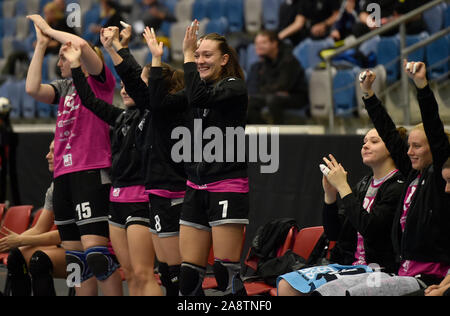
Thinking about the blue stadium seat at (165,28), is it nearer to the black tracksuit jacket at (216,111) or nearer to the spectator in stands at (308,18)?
the spectator in stands at (308,18)

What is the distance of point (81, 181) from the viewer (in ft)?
15.6

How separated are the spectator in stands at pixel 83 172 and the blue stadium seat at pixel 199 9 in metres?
4.94

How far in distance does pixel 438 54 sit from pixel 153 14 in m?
4.47

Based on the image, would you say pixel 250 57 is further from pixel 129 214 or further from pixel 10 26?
pixel 10 26

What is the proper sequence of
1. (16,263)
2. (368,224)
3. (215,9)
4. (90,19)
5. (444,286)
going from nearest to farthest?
(444,286) < (368,224) < (16,263) < (215,9) < (90,19)

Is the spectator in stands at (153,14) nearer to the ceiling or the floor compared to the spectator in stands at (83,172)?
nearer to the ceiling

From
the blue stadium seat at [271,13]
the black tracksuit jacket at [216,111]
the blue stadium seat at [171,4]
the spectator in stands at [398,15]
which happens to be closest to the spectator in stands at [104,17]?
the blue stadium seat at [171,4]

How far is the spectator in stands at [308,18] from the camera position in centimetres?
821

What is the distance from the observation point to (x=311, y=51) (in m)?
8.00

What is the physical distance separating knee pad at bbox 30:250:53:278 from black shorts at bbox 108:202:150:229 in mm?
684

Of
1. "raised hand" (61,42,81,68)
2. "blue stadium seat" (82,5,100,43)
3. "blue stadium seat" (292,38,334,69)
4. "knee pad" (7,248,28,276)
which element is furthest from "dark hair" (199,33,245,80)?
"blue stadium seat" (82,5,100,43)

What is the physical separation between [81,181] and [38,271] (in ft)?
2.42

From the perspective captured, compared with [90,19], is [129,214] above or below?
below

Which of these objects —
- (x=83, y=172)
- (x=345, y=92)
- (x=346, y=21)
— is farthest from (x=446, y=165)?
(x=346, y=21)
